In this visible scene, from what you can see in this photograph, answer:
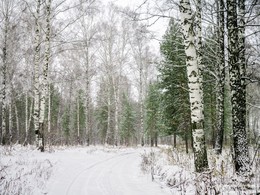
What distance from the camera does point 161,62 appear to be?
19.3 meters

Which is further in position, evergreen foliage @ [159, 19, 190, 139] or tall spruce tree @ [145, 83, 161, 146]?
tall spruce tree @ [145, 83, 161, 146]

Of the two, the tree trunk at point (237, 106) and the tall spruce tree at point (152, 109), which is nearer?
the tree trunk at point (237, 106)

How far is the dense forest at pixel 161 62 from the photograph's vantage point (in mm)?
7184

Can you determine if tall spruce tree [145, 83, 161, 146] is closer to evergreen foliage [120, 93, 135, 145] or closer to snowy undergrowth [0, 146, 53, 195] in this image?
evergreen foliage [120, 93, 135, 145]

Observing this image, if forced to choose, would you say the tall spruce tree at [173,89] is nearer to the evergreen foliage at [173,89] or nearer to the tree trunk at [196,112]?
the evergreen foliage at [173,89]

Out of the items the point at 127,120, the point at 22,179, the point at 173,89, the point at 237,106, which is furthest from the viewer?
the point at 127,120

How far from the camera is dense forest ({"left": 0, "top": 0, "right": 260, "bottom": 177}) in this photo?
23.6ft

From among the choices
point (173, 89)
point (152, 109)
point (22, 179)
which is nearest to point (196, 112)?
point (22, 179)

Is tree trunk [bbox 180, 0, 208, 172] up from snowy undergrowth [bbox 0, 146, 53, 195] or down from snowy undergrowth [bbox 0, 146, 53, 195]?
up

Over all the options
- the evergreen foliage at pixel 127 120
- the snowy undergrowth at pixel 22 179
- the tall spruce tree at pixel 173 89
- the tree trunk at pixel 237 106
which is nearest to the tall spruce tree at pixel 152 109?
the evergreen foliage at pixel 127 120

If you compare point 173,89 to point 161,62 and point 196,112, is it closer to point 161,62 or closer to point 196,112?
point 161,62

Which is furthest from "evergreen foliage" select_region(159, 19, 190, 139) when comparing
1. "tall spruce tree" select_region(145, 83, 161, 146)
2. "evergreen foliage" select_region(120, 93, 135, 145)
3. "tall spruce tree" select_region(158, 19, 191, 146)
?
"evergreen foliage" select_region(120, 93, 135, 145)

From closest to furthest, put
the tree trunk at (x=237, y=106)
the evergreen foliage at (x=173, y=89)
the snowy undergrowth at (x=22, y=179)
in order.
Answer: the snowy undergrowth at (x=22, y=179), the tree trunk at (x=237, y=106), the evergreen foliage at (x=173, y=89)

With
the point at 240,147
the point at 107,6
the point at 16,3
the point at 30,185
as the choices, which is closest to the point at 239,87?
the point at 240,147
